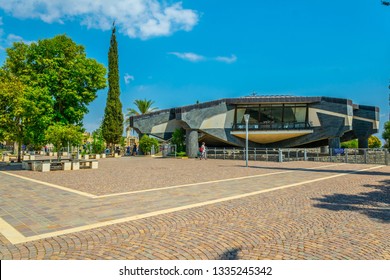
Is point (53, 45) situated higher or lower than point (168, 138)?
higher

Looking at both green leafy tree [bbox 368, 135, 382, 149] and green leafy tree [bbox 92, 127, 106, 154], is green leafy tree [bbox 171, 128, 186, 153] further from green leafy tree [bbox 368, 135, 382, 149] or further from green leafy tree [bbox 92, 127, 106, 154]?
green leafy tree [bbox 368, 135, 382, 149]

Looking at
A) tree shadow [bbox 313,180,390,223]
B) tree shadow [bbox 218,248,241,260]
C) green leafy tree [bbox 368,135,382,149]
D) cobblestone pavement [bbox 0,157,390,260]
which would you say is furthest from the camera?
green leafy tree [bbox 368,135,382,149]

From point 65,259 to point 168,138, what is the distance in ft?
111

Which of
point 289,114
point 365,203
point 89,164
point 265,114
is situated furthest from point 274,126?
point 365,203

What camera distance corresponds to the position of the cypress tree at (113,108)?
3969 centimetres

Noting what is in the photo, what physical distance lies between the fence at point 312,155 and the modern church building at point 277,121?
147 inches

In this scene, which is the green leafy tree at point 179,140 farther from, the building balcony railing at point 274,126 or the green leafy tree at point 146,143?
the building balcony railing at point 274,126

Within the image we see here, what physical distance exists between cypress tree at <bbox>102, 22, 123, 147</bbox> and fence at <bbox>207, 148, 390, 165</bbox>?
645 inches

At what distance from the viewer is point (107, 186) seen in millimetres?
10125

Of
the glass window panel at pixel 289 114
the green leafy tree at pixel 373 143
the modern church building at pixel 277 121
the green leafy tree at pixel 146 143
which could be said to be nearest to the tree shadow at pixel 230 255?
the modern church building at pixel 277 121

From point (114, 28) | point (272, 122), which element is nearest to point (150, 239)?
point (272, 122)

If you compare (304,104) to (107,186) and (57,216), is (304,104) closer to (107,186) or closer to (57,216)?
(107,186)

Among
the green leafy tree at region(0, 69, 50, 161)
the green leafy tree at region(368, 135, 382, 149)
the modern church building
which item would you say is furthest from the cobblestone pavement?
the green leafy tree at region(368, 135, 382, 149)

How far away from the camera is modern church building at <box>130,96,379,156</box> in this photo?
31078mm
